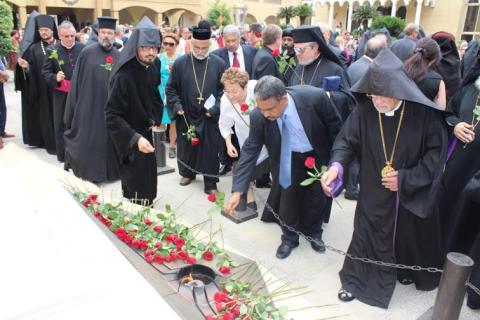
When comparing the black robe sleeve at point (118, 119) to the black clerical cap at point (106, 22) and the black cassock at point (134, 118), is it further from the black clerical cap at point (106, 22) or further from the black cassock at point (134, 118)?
the black clerical cap at point (106, 22)

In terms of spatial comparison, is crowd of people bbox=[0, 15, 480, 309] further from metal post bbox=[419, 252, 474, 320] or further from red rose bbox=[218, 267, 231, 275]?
red rose bbox=[218, 267, 231, 275]

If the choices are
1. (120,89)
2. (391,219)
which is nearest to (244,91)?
(120,89)

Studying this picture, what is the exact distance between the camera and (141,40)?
3707 mm

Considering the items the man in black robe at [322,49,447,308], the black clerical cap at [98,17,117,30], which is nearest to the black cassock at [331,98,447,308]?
the man in black robe at [322,49,447,308]

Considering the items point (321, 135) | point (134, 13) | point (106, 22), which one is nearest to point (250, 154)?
point (321, 135)

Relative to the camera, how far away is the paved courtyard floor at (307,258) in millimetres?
3172

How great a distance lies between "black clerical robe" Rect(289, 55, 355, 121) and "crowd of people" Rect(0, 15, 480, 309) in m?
0.01

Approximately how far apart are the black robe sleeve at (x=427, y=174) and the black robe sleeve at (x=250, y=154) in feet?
3.85

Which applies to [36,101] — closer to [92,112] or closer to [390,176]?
[92,112]

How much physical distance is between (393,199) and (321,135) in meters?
0.96

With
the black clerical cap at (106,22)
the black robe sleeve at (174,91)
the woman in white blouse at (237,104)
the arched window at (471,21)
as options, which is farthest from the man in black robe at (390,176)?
the arched window at (471,21)

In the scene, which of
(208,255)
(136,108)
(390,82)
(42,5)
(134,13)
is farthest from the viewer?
(134,13)

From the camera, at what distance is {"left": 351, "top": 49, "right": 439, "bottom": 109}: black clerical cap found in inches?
107

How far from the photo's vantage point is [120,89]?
3.86 meters
